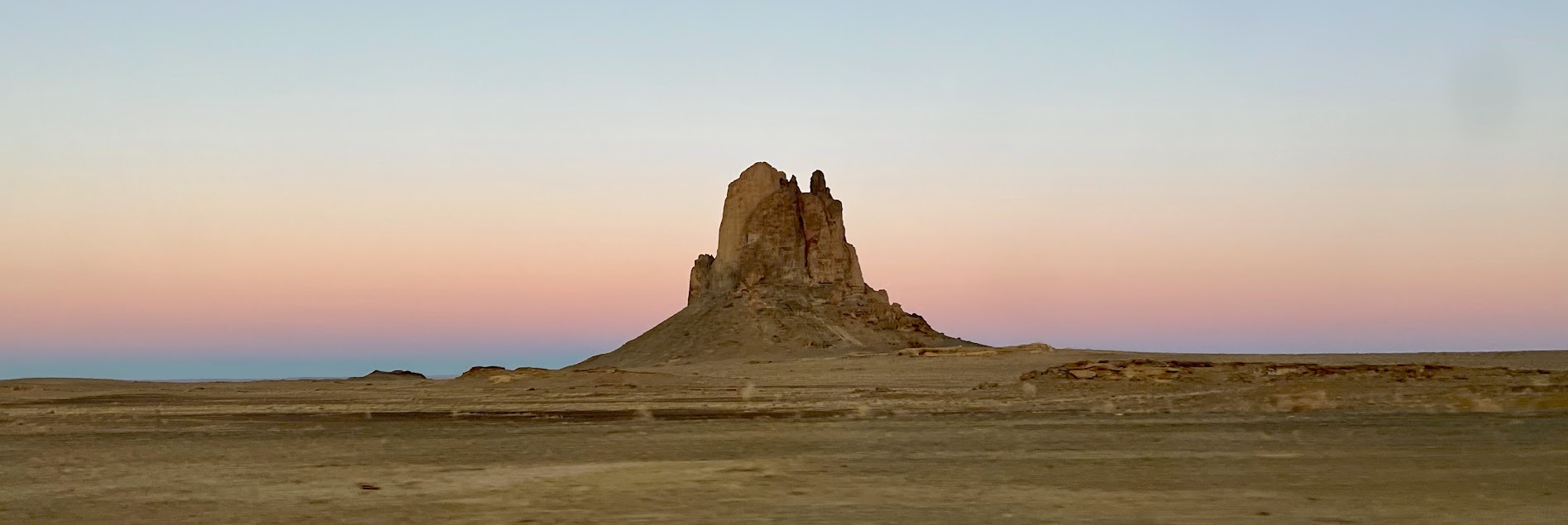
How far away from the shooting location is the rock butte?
96750 mm

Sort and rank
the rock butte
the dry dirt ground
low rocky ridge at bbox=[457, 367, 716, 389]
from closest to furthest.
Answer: the dry dirt ground, low rocky ridge at bbox=[457, 367, 716, 389], the rock butte

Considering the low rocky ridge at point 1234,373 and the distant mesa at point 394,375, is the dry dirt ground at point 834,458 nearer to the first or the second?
the low rocky ridge at point 1234,373

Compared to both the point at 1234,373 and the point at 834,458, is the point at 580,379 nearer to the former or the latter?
the point at 1234,373

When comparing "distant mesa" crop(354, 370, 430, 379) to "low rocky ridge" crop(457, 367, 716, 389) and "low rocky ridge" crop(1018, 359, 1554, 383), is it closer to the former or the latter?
"low rocky ridge" crop(457, 367, 716, 389)

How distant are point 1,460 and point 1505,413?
2356 cm

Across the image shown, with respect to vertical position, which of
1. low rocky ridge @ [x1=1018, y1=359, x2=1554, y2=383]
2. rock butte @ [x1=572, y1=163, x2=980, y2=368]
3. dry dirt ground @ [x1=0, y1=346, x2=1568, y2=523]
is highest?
rock butte @ [x1=572, y1=163, x2=980, y2=368]

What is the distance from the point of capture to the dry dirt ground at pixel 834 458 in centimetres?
1115

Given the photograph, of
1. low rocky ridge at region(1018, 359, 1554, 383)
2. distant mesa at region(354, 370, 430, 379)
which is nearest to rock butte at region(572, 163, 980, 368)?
distant mesa at region(354, 370, 430, 379)

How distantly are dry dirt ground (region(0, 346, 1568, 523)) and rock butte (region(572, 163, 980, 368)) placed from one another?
60.7 meters

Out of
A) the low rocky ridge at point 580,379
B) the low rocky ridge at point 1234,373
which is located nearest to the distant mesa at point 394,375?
the low rocky ridge at point 580,379

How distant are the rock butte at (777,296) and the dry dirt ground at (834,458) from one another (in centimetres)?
6073

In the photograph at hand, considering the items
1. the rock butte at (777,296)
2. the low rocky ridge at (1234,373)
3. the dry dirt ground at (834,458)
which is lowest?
the dry dirt ground at (834,458)

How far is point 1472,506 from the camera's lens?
1085cm

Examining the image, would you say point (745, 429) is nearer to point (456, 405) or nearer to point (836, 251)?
point (456, 405)
